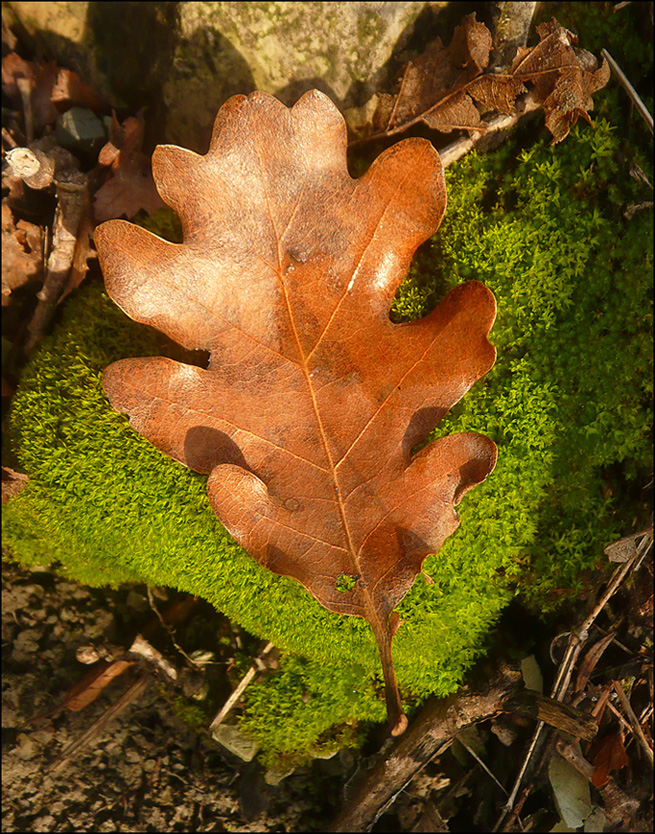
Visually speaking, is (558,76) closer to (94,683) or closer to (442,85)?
(442,85)

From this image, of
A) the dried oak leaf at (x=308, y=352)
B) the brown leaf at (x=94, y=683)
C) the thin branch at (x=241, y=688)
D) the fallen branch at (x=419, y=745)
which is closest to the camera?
the dried oak leaf at (x=308, y=352)

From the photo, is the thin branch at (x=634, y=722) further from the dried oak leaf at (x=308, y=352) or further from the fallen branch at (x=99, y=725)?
the fallen branch at (x=99, y=725)

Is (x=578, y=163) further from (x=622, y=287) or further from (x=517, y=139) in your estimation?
(x=622, y=287)

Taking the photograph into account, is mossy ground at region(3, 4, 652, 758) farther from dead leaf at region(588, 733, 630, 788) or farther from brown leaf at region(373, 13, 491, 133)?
dead leaf at region(588, 733, 630, 788)

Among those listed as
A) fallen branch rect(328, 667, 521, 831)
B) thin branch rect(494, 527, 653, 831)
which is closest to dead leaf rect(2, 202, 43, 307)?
fallen branch rect(328, 667, 521, 831)

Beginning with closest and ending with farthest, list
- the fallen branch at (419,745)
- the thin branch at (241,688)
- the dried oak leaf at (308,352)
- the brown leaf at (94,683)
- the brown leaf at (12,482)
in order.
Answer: the dried oak leaf at (308,352)
the fallen branch at (419,745)
the brown leaf at (12,482)
the thin branch at (241,688)
the brown leaf at (94,683)

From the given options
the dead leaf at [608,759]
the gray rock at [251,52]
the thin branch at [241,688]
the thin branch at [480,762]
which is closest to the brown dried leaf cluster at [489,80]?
the gray rock at [251,52]

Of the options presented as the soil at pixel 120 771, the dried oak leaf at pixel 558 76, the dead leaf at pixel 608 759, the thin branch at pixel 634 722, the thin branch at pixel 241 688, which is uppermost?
the dried oak leaf at pixel 558 76
